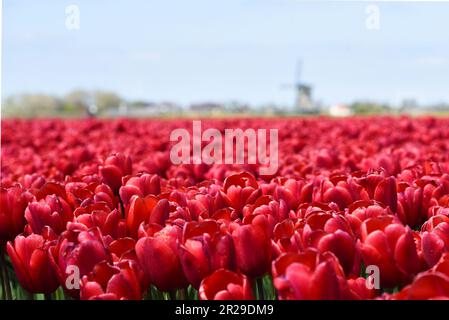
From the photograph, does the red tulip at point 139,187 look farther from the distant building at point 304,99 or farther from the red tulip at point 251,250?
the distant building at point 304,99

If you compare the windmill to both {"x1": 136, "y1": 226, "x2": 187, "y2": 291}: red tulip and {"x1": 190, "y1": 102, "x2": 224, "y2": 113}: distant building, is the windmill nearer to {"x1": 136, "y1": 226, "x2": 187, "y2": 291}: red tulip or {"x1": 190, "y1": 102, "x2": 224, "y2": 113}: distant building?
{"x1": 190, "y1": 102, "x2": 224, "y2": 113}: distant building

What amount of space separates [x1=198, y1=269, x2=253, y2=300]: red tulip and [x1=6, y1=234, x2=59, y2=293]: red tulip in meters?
0.52

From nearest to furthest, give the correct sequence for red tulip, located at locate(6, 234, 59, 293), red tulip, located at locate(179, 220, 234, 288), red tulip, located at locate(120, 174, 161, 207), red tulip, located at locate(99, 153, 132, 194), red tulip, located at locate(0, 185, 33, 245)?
1. red tulip, located at locate(179, 220, 234, 288)
2. red tulip, located at locate(6, 234, 59, 293)
3. red tulip, located at locate(0, 185, 33, 245)
4. red tulip, located at locate(120, 174, 161, 207)
5. red tulip, located at locate(99, 153, 132, 194)

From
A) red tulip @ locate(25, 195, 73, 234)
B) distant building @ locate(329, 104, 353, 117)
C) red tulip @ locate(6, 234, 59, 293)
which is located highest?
red tulip @ locate(25, 195, 73, 234)

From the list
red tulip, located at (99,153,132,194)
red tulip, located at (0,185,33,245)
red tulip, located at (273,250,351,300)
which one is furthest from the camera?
red tulip, located at (99,153,132,194)

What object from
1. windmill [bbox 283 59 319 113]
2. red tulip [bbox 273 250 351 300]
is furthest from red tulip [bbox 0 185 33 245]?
windmill [bbox 283 59 319 113]

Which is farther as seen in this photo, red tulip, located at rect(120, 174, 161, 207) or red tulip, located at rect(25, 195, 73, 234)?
red tulip, located at rect(120, 174, 161, 207)

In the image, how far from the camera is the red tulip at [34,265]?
5.84ft

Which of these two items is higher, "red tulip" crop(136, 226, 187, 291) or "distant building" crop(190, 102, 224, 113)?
"red tulip" crop(136, 226, 187, 291)

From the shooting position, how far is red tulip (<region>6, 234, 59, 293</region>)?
5.84ft

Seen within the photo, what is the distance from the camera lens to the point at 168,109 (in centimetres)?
6594

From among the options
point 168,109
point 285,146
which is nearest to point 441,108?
point 168,109

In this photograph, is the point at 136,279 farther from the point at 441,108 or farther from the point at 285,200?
the point at 441,108

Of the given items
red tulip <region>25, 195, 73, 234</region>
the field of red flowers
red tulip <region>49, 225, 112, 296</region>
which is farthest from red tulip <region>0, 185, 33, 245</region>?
red tulip <region>49, 225, 112, 296</region>
